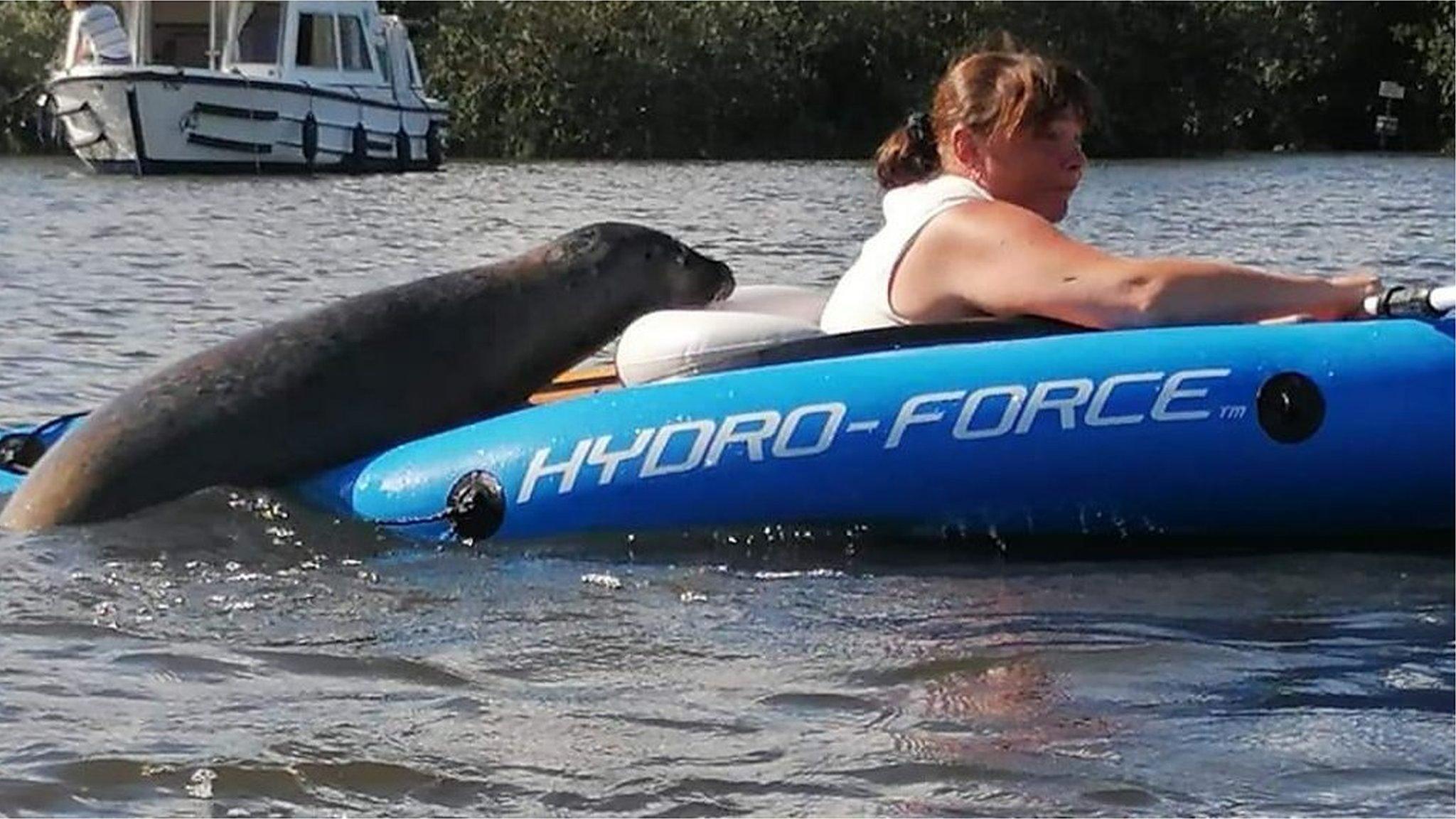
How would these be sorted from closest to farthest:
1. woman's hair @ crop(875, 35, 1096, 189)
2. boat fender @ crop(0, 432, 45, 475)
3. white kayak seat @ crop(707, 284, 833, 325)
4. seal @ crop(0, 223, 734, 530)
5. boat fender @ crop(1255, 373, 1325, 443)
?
1. boat fender @ crop(1255, 373, 1325, 443)
2. woman's hair @ crop(875, 35, 1096, 189)
3. seal @ crop(0, 223, 734, 530)
4. white kayak seat @ crop(707, 284, 833, 325)
5. boat fender @ crop(0, 432, 45, 475)

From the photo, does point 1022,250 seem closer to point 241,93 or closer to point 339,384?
point 339,384

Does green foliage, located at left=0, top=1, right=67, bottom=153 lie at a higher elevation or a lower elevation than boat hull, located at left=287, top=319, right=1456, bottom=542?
lower

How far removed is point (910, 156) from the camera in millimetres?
6098

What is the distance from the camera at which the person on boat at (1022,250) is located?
18.8 feet

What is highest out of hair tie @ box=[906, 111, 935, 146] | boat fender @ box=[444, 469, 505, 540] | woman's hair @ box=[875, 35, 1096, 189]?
woman's hair @ box=[875, 35, 1096, 189]

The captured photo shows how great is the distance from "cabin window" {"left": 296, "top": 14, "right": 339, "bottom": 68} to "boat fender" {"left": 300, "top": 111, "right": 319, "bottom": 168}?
105cm

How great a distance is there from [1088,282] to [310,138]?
86.9ft

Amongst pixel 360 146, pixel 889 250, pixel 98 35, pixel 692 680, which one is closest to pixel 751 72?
pixel 360 146

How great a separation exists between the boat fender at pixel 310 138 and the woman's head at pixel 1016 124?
25982mm

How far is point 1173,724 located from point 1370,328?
163 cm

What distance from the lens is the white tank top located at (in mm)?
5852

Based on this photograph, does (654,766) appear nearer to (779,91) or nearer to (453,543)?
(453,543)

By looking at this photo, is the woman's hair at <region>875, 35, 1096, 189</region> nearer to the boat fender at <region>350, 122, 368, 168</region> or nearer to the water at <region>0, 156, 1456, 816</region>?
the water at <region>0, 156, 1456, 816</region>

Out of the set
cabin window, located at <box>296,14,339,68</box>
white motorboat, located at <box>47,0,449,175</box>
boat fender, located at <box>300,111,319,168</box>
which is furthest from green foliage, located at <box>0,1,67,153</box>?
boat fender, located at <box>300,111,319,168</box>
